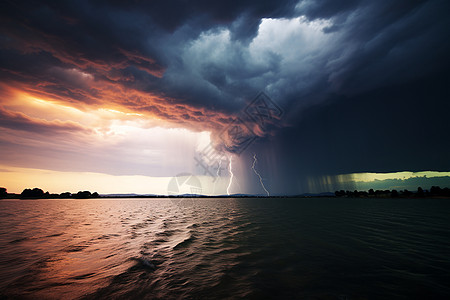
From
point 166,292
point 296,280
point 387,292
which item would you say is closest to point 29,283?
point 166,292

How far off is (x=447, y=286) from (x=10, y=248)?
86.0ft

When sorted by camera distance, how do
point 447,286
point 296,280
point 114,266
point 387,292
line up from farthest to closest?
point 114,266 → point 296,280 → point 447,286 → point 387,292

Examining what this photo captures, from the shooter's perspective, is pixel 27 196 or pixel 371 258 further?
pixel 27 196

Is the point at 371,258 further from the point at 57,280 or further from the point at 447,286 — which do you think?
the point at 57,280

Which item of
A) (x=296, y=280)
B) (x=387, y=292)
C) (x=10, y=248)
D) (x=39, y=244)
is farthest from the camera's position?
(x=39, y=244)

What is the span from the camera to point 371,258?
34.8 ft

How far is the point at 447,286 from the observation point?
729 centimetres

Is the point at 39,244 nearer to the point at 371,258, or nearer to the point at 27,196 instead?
the point at 371,258

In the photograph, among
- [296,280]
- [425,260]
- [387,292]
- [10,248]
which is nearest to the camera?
[387,292]

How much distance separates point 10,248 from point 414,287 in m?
24.8

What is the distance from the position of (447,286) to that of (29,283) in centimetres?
1789

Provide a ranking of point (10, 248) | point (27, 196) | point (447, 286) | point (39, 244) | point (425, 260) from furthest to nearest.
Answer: point (27, 196)
point (39, 244)
point (10, 248)
point (425, 260)
point (447, 286)

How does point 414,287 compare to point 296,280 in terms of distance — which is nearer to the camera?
point 414,287

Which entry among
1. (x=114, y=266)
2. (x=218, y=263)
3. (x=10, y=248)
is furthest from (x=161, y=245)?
(x=10, y=248)
